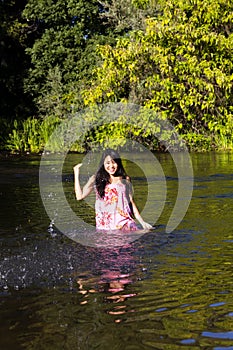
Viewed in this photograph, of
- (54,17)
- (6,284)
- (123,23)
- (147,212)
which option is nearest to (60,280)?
(6,284)

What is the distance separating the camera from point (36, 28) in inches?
1303

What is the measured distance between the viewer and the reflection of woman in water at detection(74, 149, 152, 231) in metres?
8.31

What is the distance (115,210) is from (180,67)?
595 inches

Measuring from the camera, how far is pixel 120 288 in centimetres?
540

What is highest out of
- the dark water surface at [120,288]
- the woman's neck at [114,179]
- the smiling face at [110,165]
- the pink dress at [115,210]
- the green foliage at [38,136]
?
the green foliage at [38,136]

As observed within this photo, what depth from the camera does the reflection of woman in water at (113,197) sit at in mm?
8312

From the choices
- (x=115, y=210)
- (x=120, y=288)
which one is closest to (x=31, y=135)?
(x=115, y=210)

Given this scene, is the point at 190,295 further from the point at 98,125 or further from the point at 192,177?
the point at 98,125

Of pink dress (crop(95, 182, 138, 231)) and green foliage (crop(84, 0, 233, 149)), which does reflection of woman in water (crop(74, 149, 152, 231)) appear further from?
green foliage (crop(84, 0, 233, 149))

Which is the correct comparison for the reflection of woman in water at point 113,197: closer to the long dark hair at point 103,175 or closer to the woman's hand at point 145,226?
the long dark hair at point 103,175

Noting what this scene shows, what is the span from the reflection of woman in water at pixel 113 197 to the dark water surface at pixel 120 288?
17.5 inches

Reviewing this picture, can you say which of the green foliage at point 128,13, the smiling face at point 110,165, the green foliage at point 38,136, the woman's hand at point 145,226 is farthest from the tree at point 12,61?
the woman's hand at point 145,226

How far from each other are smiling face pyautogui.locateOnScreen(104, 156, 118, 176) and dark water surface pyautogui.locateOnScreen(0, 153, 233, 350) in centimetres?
90

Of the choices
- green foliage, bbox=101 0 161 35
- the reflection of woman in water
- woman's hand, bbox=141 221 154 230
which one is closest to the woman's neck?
the reflection of woman in water
